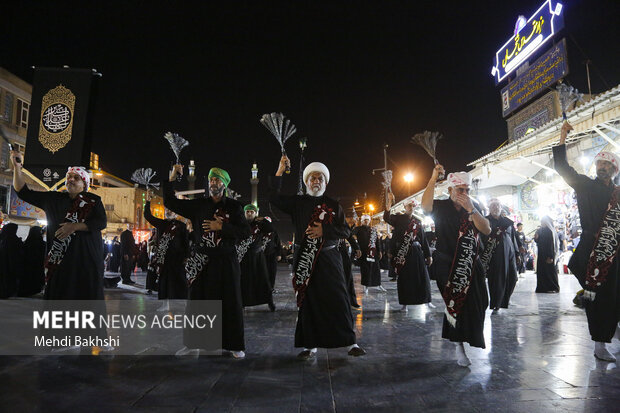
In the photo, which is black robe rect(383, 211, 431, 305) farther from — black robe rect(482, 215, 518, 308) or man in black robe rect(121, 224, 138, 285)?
man in black robe rect(121, 224, 138, 285)

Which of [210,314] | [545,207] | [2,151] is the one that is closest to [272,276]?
[210,314]

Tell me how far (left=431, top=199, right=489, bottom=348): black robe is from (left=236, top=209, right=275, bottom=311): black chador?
12.3 ft

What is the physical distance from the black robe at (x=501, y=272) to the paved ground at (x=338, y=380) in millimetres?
1769

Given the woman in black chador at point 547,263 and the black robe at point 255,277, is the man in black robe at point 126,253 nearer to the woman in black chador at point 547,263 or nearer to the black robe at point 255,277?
the black robe at point 255,277

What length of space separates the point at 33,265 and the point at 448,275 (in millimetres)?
9861

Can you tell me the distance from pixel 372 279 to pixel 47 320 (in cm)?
731

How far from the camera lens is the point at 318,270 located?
3.98 metres

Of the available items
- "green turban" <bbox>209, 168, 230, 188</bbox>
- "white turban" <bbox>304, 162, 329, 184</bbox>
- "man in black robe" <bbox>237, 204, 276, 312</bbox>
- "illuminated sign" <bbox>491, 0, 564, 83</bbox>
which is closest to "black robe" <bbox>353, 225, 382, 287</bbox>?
"man in black robe" <bbox>237, 204, 276, 312</bbox>

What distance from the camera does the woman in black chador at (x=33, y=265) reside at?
361 inches

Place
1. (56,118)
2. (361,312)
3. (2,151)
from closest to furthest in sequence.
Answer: (361,312)
(56,118)
(2,151)

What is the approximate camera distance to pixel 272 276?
29.2 ft

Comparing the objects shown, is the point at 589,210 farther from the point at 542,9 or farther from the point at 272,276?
the point at 542,9

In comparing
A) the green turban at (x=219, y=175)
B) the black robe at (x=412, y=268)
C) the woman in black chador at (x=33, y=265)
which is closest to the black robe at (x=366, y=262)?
the black robe at (x=412, y=268)

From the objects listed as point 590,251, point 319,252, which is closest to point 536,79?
point 590,251
